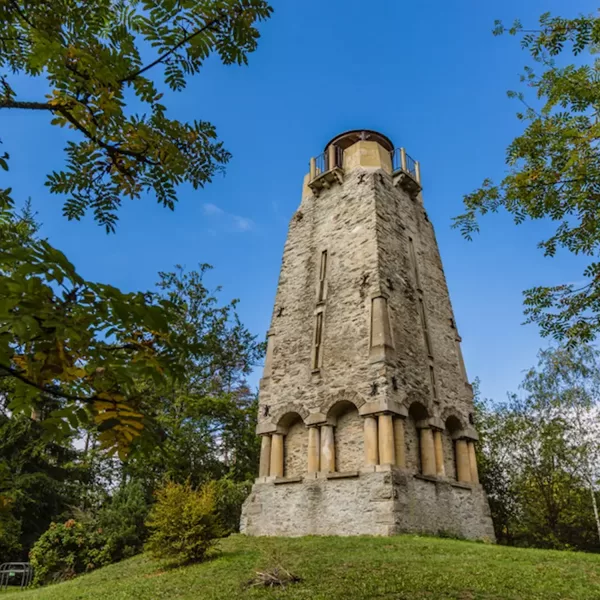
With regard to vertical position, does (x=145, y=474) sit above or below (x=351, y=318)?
below

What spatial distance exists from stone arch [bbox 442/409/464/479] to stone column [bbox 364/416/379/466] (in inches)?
117

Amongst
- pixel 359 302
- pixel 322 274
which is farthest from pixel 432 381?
pixel 322 274

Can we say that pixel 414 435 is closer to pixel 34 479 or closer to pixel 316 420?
pixel 316 420

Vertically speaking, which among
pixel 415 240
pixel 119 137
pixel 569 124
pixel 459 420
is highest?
pixel 415 240

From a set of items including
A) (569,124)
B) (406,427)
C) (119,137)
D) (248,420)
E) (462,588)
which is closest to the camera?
(119,137)

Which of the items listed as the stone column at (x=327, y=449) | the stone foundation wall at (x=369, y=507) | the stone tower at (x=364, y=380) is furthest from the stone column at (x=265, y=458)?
the stone column at (x=327, y=449)

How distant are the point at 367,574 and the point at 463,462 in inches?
304

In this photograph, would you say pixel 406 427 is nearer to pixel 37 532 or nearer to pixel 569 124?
pixel 569 124

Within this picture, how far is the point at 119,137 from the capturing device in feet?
9.43

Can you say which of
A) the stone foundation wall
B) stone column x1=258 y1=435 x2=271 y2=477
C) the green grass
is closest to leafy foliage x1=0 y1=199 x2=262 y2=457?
the green grass

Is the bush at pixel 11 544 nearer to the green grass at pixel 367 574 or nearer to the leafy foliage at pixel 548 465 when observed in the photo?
the green grass at pixel 367 574

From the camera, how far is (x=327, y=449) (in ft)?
40.5

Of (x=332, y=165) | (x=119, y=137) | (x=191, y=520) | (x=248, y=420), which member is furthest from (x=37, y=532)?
(x=119, y=137)

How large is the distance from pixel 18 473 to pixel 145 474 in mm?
5351
